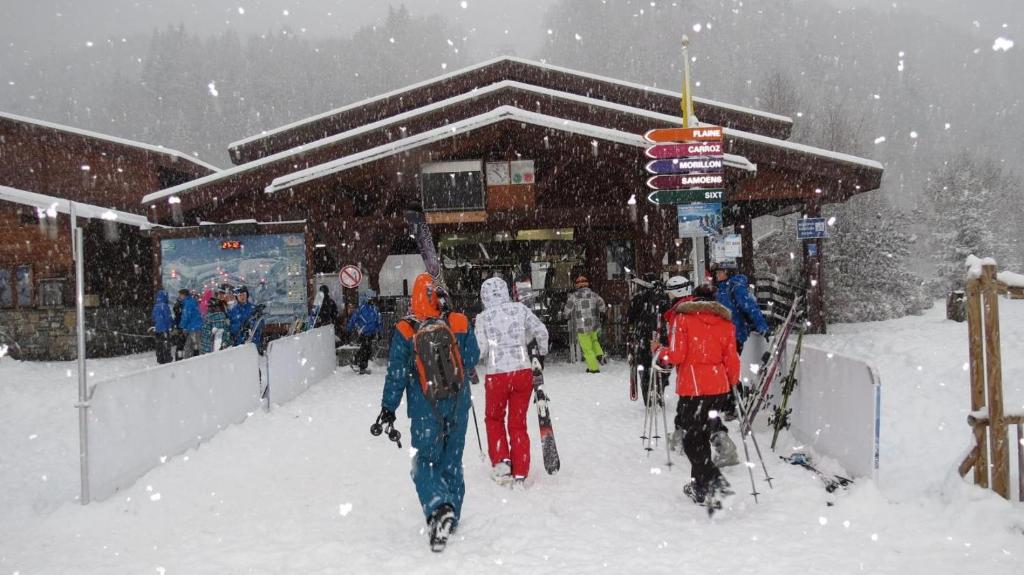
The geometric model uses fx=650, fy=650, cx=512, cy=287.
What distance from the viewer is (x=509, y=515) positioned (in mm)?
4883

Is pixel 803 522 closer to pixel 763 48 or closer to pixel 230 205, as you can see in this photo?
pixel 230 205

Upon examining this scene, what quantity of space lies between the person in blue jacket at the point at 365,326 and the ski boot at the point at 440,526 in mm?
8998

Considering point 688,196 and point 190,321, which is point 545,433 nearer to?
point 688,196

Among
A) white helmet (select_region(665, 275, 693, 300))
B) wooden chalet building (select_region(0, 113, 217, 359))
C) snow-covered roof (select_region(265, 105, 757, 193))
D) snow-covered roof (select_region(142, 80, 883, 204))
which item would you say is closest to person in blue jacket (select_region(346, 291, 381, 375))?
snow-covered roof (select_region(265, 105, 757, 193))

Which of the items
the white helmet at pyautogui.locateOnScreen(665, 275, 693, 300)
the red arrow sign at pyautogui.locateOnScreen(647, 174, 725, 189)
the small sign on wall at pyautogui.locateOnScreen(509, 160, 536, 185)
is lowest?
the white helmet at pyautogui.locateOnScreen(665, 275, 693, 300)

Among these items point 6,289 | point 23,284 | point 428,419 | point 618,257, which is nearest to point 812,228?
point 618,257

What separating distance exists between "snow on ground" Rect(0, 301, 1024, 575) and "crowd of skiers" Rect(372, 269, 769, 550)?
0.94ft

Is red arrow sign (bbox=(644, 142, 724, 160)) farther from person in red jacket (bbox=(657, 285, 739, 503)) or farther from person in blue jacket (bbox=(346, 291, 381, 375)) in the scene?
person in blue jacket (bbox=(346, 291, 381, 375))

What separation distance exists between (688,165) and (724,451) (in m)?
4.09

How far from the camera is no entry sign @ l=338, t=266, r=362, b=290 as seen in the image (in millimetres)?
14180

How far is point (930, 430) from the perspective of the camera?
7.06 meters

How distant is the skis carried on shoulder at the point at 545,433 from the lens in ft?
19.0

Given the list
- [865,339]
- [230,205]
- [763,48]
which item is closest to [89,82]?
[763,48]

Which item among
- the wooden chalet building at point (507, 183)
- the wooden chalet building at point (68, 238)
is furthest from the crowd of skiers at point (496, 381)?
the wooden chalet building at point (68, 238)
